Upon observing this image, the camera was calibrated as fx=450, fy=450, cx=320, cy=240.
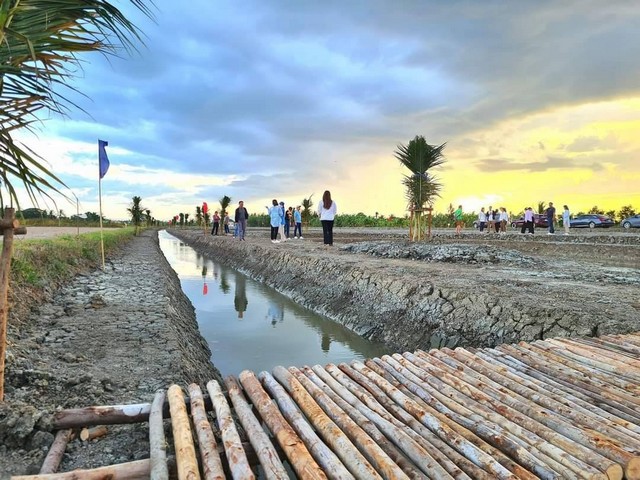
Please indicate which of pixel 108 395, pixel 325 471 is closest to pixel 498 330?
pixel 325 471

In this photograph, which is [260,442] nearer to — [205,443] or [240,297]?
[205,443]

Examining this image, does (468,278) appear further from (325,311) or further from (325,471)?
(325,471)

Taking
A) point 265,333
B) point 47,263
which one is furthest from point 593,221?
point 47,263

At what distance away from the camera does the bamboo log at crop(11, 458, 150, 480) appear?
2.15 m

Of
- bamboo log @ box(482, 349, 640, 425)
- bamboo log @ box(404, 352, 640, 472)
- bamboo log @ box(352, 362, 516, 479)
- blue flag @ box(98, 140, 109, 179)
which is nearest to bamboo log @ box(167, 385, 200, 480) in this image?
bamboo log @ box(352, 362, 516, 479)

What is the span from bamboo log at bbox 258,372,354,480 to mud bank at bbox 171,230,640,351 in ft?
11.4

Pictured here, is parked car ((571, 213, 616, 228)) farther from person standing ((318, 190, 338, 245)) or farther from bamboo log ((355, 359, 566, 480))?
bamboo log ((355, 359, 566, 480))

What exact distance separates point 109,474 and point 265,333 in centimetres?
555

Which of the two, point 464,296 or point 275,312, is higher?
point 464,296

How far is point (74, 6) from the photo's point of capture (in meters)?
3.00

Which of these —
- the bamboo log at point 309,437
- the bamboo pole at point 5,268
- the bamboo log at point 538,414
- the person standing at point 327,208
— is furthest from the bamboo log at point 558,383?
the person standing at point 327,208

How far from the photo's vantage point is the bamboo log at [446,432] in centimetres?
216

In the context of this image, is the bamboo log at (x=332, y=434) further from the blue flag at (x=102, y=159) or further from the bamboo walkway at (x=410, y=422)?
the blue flag at (x=102, y=159)

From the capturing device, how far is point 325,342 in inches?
288
